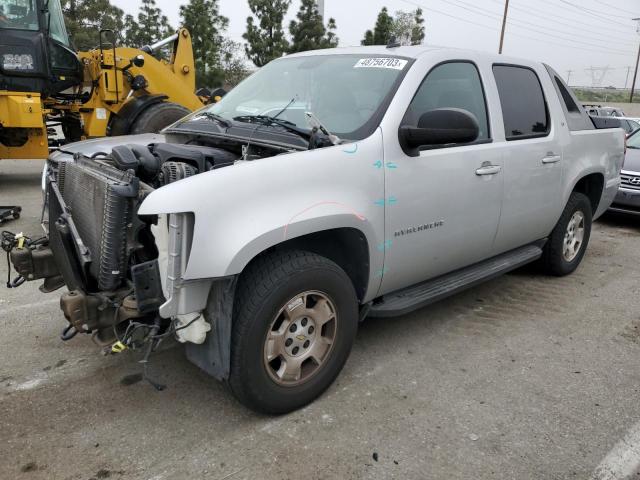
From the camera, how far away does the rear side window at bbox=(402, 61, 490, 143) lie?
11.0 ft

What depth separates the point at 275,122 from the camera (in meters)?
3.32

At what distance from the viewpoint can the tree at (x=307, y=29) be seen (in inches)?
1145

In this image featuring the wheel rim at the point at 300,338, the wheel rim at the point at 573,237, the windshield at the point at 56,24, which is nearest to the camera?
the wheel rim at the point at 300,338

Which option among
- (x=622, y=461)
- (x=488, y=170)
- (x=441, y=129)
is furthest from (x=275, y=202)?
(x=622, y=461)

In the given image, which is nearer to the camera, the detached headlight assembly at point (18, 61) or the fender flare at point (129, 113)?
the detached headlight assembly at point (18, 61)

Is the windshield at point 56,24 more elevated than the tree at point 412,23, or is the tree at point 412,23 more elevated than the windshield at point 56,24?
the tree at point 412,23

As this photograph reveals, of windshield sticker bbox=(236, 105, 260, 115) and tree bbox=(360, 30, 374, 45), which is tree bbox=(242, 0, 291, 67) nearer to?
tree bbox=(360, 30, 374, 45)

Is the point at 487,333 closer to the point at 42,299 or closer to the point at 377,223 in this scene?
the point at 377,223

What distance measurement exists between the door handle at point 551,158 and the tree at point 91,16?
108 ft

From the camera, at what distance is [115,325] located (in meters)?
2.68

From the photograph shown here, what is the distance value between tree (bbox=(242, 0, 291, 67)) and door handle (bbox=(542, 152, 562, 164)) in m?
26.7

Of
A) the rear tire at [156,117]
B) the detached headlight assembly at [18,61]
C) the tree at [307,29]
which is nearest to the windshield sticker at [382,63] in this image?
the rear tire at [156,117]

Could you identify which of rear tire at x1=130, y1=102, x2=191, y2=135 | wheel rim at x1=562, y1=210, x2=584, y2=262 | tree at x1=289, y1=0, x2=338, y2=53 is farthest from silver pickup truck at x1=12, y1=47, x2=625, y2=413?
tree at x1=289, y1=0, x2=338, y2=53

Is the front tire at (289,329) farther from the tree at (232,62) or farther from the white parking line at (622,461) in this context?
the tree at (232,62)
